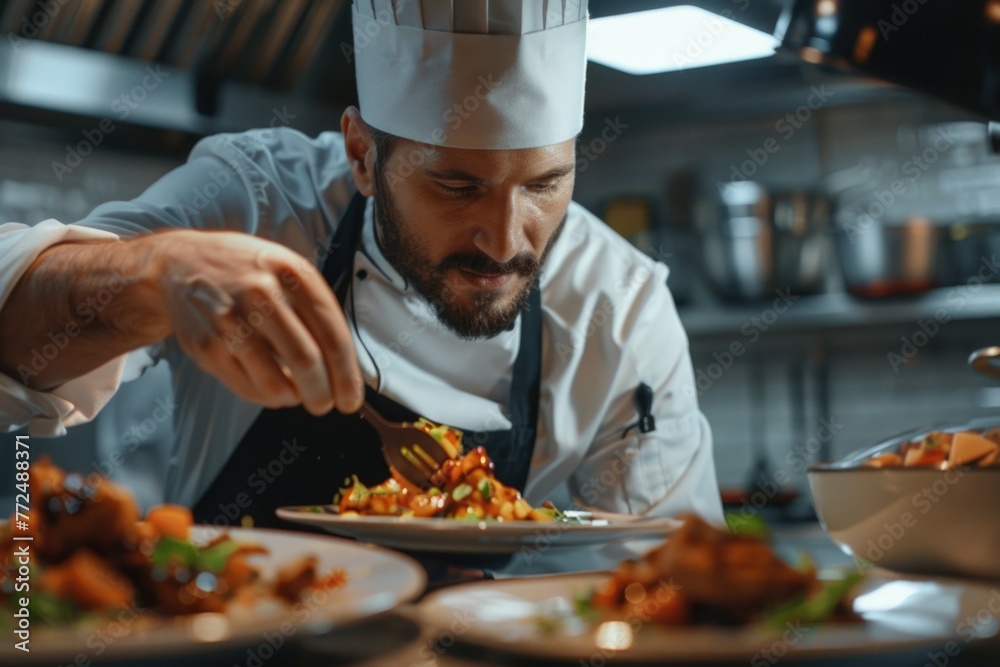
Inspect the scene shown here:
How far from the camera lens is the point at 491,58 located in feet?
5.41

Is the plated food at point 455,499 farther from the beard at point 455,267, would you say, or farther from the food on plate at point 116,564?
the food on plate at point 116,564

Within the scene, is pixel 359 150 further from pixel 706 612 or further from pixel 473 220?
pixel 706 612

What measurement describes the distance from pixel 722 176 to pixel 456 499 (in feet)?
9.77

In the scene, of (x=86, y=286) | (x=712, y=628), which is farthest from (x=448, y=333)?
(x=712, y=628)

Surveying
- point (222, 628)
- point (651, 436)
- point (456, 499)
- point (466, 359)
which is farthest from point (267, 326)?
point (651, 436)

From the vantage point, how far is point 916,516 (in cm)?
93

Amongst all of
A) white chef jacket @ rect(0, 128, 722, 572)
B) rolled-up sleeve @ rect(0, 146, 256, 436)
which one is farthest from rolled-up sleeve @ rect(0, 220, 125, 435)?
white chef jacket @ rect(0, 128, 722, 572)

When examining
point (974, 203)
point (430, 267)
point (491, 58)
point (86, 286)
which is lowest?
point (974, 203)

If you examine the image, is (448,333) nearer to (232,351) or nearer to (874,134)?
(232,351)

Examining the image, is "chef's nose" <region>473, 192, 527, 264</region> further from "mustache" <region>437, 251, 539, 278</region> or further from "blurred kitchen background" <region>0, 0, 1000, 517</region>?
"blurred kitchen background" <region>0, 0, 1000, 517</region>

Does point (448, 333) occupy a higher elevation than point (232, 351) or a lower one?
lower

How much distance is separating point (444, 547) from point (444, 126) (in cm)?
85

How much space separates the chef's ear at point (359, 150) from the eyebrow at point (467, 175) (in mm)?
237

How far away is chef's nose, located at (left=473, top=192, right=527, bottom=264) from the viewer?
1.63m
